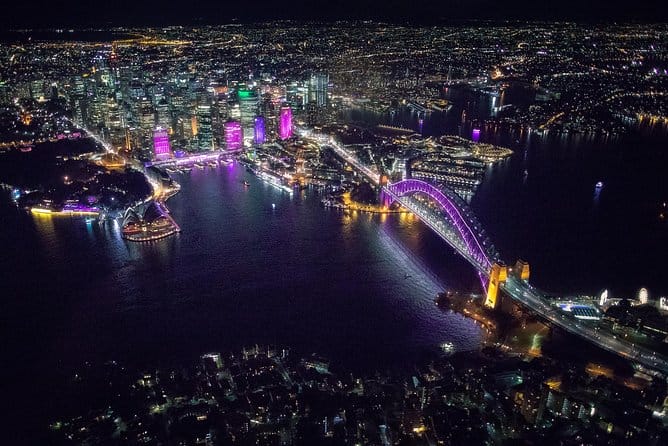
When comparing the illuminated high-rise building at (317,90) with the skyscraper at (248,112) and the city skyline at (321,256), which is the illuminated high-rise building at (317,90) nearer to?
the city skyline at (321,256)

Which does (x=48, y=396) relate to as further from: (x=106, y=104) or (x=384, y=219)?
(x=106, y=104)

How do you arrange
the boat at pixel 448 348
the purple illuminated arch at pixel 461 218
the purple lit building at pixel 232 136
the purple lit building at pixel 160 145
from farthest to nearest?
the purple lit building at pixel 232 136
the purple lit building at pixel 160 145
the purple illuminated arch at pixel 461 218
the boat at pixel 448 348

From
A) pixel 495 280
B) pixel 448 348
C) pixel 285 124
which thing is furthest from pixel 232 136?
pixel 448 348

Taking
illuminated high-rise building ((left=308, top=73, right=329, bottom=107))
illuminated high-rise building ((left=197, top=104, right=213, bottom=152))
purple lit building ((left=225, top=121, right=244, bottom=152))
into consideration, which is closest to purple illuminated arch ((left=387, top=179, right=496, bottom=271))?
purple lit building ((left=225, top=121, right=244, bottom=152))

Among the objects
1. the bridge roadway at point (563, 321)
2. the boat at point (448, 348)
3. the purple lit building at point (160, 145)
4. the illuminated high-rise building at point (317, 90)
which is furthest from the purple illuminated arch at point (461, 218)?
the illuminated high-rise building at point (317, 90)

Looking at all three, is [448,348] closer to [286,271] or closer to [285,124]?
[286,271]

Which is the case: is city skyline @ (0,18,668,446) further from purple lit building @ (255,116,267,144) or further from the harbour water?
purple lit building @ (255,116,267,144)
